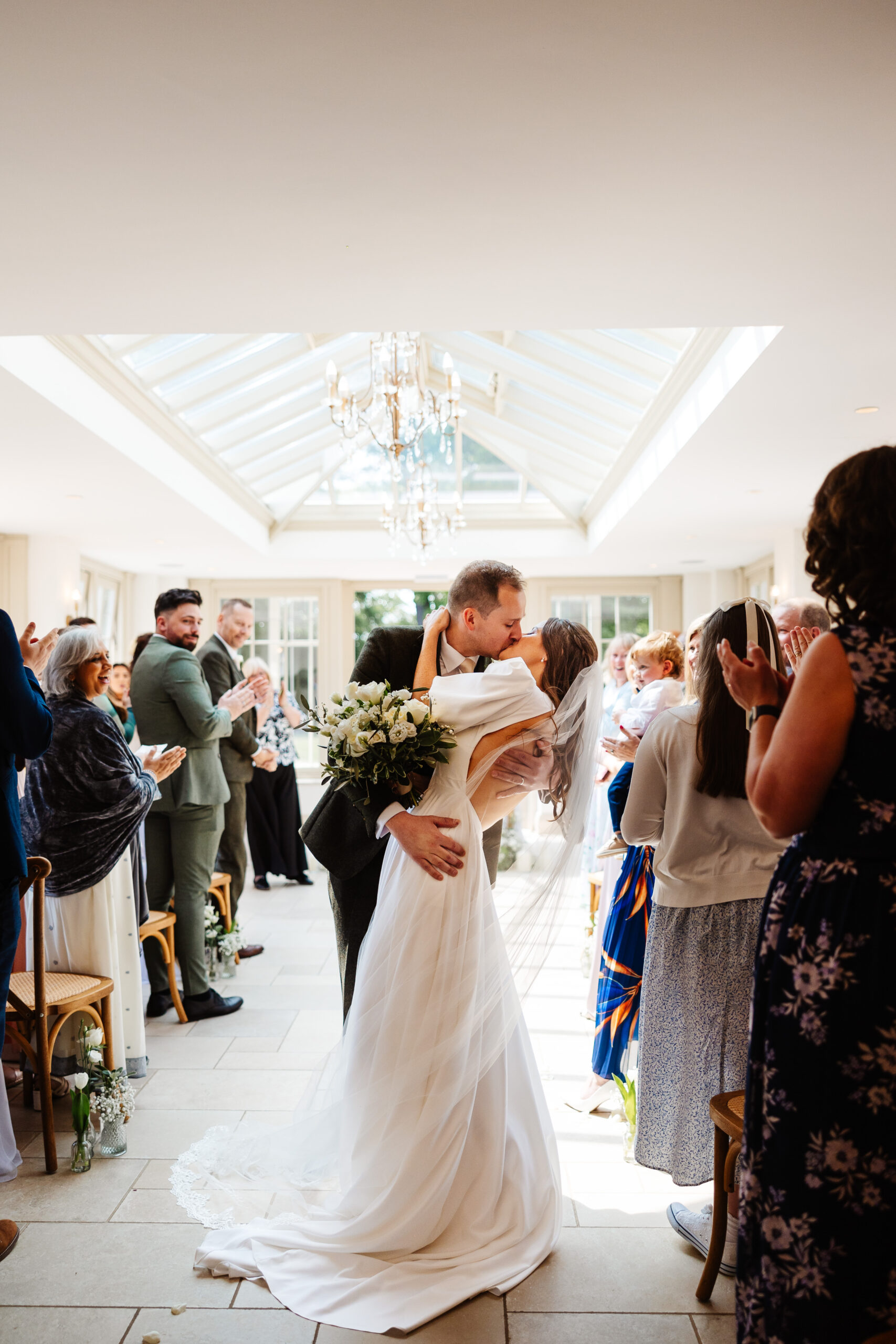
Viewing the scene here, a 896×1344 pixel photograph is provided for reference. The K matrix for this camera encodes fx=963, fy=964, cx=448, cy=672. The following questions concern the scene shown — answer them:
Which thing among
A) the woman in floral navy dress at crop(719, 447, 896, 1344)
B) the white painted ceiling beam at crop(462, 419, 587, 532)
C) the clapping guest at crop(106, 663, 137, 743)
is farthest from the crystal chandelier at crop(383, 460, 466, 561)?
the woman in floral navy dress at crop(719, 447, 896, 1344)

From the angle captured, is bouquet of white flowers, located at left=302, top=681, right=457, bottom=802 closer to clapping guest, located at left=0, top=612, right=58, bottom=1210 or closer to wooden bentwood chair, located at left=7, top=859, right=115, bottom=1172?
clapping guest, located at left=0, top=612, right=58, bottom=1210

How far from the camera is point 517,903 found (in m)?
2.82

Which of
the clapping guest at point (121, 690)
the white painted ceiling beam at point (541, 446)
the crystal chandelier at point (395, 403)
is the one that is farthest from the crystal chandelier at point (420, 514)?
the clapping guest at point (121, 690)

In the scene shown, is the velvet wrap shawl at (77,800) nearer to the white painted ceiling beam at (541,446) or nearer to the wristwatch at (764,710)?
the wristwatch at (764,710)

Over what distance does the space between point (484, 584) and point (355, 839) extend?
83 cm

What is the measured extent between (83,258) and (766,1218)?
359 centimetres

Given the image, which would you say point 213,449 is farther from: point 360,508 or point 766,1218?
point 766,1218

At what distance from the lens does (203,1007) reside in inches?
182

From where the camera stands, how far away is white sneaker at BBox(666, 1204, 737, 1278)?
2.49 m

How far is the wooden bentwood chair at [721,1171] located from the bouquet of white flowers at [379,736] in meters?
1.07

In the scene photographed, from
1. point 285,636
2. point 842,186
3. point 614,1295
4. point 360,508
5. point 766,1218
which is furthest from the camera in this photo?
point 285,636

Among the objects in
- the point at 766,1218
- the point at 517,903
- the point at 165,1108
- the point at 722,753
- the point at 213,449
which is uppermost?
the point at 213,449

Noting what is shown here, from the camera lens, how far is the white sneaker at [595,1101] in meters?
3.58

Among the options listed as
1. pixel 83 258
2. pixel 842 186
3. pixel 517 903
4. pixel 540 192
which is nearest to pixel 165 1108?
pixel 517 903
